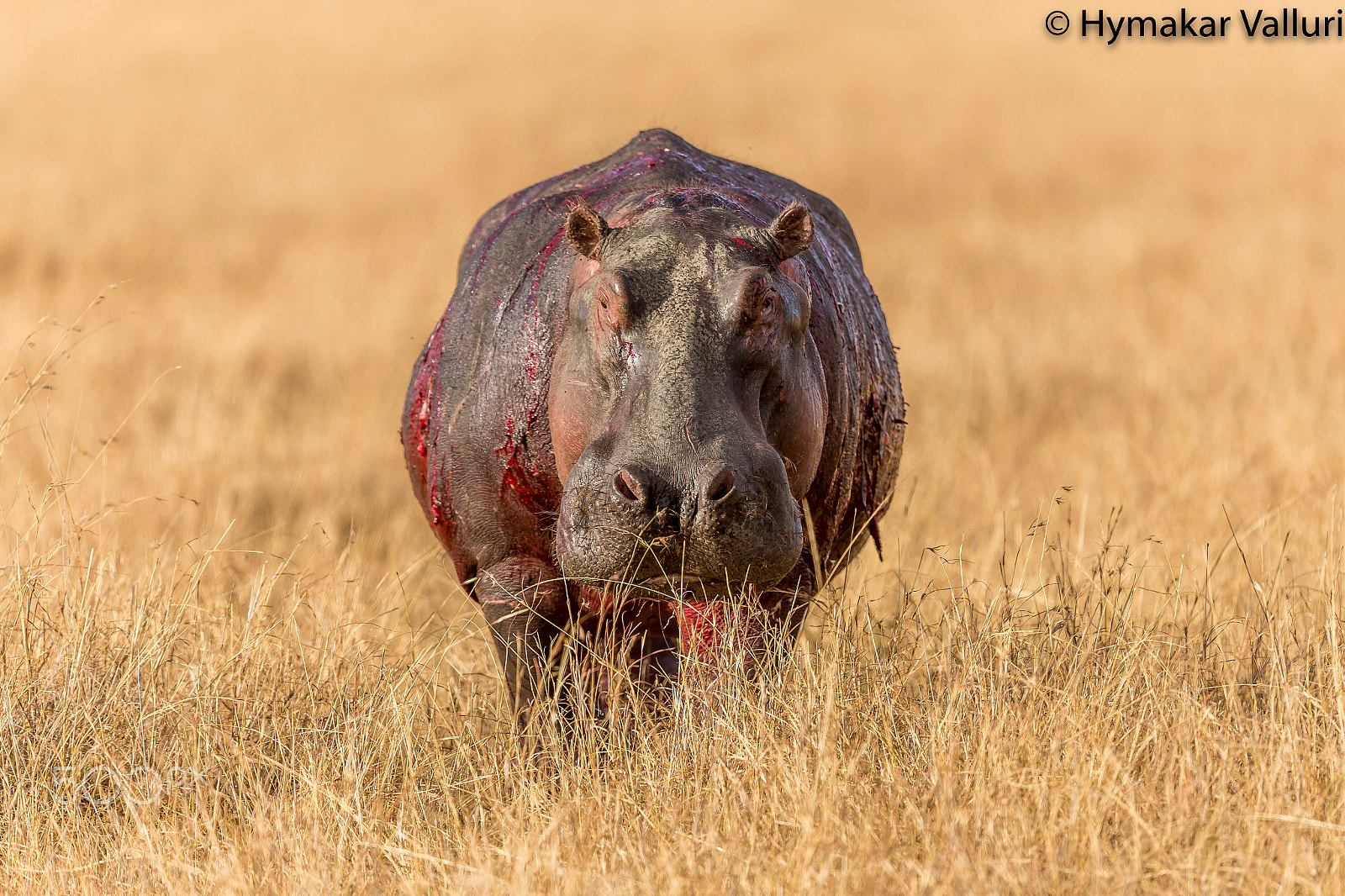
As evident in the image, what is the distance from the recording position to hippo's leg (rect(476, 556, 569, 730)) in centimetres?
388

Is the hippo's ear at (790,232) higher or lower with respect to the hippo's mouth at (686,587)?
higher

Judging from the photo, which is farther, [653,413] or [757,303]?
[757,303]

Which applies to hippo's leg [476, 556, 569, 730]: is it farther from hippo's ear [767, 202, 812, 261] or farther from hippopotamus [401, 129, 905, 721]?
hippo's ear [767, 202, 812, 261]

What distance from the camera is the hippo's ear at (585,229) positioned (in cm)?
347

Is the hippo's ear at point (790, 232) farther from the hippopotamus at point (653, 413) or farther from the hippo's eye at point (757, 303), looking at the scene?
the hippo's eye at point (757, 303)

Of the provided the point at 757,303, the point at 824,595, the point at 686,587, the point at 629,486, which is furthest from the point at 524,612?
the point at 824,595

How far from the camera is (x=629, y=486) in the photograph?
3.02 m

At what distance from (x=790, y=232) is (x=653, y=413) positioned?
26.4 inches

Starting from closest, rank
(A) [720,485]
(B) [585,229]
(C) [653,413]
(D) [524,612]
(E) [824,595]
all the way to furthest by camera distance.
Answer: (A) [720,485] → (C) [653,413] → (B) [585,229] → (D) [524,612] → (E) [824,595]

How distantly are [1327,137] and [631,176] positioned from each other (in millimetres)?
14560
